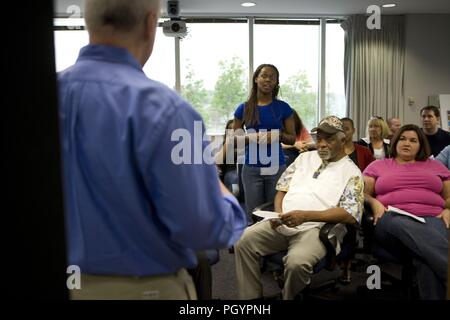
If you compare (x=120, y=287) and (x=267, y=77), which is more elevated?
(x=267, y=77)

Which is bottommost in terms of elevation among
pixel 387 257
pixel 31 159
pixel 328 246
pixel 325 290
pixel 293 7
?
pixel 325 290

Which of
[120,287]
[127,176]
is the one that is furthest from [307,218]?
[127,176]

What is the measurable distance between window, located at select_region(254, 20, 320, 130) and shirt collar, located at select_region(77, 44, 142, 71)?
19.4 ft

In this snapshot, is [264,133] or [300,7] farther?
[300,7]

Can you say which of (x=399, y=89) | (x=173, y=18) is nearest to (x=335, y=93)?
(x=399, y=89)

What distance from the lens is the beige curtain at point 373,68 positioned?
6.46m

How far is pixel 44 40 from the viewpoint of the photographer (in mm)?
393

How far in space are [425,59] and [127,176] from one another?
22.9 ft

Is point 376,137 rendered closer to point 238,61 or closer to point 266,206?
point 266,206

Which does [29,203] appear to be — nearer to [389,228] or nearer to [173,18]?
[389,228]

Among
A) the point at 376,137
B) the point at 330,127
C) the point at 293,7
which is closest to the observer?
the point at 330,127

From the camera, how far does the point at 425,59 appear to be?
6.61 m

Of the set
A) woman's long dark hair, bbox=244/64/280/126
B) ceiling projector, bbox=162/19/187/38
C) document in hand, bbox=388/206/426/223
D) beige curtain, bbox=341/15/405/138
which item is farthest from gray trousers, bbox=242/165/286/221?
beige curtain, bbox=341/15/405/138
